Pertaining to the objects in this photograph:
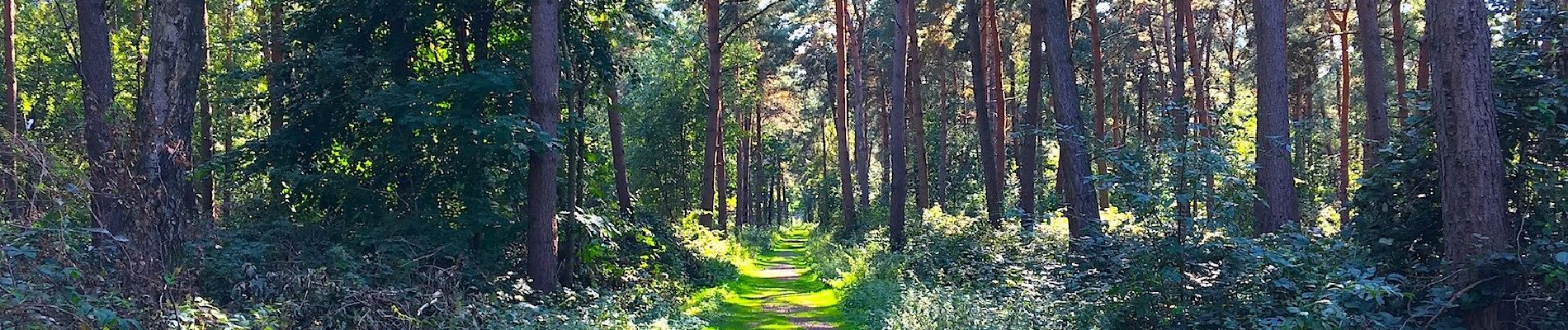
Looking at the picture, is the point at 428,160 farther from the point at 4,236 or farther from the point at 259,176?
the point at 4,236

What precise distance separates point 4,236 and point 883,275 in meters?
14.0

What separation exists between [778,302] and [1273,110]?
8.39m

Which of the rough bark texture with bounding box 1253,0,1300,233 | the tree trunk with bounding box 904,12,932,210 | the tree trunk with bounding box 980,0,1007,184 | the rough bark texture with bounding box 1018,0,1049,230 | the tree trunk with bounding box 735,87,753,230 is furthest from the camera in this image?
the tree trunk with bounding box 735,87,753,230

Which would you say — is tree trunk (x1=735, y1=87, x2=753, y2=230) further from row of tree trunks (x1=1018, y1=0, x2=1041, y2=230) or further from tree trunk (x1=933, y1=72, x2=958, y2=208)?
row of tree trunks (x1=1018, y1=0, x2=1041, y2=230)

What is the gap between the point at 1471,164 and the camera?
738 centimetres

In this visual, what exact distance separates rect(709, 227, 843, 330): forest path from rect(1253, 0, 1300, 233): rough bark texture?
5634 millimetres

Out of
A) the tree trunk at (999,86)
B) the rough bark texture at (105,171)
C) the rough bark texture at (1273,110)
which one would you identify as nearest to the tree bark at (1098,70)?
the tree trunk at (999,86)

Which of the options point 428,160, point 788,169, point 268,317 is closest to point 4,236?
point 268,317

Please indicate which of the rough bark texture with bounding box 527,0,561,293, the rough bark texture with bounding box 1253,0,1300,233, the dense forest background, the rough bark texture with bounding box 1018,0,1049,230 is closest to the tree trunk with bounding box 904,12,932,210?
the dense forest background

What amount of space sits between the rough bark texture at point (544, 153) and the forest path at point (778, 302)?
2442mm

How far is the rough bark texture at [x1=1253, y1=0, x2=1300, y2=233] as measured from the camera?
1216 cm

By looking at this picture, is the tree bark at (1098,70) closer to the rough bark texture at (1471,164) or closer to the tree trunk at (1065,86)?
the tree trunk at (1065,86)

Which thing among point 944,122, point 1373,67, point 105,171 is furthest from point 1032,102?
point 944,122

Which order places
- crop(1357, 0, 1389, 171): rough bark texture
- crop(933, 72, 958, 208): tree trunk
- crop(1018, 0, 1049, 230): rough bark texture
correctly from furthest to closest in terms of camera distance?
crop(933, 72, 958, 208): tree trunk
crop(1018, 0, 1049, 230): rough bark texture
crop(1357, 0, 1389, 171): rough bark texture
